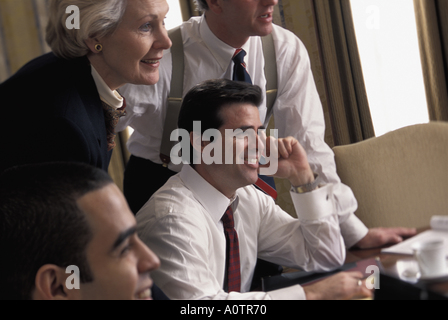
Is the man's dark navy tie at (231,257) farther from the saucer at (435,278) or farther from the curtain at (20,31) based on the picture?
the curtain at (20,31)

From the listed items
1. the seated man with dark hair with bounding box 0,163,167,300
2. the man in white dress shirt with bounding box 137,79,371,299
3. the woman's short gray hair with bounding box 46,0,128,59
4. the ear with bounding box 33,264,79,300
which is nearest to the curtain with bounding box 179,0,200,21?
the man in white dress shirt with bounding box 137,79,371,299

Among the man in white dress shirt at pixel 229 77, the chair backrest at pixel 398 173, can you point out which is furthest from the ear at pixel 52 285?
the chair backrest at pixel 398 173

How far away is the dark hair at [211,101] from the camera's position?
4.14ft

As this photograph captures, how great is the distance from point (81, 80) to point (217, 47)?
23.7 inches

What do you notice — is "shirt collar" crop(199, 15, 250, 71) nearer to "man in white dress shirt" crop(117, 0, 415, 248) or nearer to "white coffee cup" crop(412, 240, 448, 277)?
"man in white dress shirt" crop(117, 0, 415, 248)

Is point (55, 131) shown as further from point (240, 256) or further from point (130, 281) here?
point (240, 256)

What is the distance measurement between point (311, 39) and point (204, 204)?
141 centimetres

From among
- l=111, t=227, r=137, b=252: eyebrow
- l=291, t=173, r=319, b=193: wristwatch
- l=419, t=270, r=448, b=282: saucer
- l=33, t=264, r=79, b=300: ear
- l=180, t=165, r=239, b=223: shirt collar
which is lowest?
l=419, t=270, r=448, b=282: saucer

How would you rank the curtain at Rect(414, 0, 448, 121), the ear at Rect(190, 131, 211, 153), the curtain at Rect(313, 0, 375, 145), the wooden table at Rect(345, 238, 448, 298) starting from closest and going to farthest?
the wooden table at Rect(345, 238, 448, 298), the ear at Rect(190, 131, 211, 153), the curtain at Rect(414, 0, 448, 121), the curtain at Rect(313, 0, 375, 145)

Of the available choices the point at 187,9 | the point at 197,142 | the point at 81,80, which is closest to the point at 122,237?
the point at 81,80

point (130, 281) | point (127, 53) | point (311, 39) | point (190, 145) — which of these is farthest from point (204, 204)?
point (311, 39)

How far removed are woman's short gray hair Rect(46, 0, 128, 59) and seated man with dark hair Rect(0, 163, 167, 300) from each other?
432 millimetres

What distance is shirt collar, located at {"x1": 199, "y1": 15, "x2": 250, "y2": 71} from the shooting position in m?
1.53

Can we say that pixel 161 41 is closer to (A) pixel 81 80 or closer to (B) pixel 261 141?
(A) pixel 81 80
